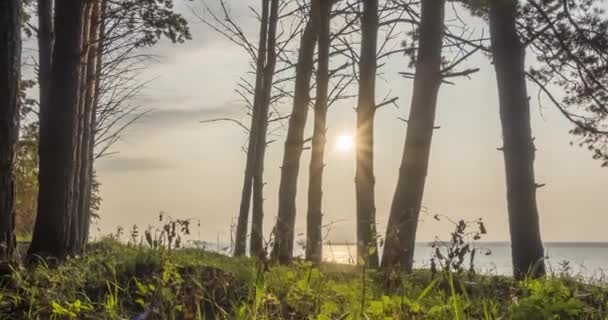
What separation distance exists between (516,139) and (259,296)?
7.53 m

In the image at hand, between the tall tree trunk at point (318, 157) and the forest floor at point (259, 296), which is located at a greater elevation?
the tall tree trunk at point (318, 157)

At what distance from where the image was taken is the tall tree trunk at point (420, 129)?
29.1ft

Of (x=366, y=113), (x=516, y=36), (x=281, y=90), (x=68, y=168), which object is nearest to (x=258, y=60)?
(x=281, y=90)

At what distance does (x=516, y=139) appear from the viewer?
9.54m

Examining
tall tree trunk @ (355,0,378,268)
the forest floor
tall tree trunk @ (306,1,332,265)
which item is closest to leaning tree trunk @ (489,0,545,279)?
tall tree trunk @ (355,0,378,268)

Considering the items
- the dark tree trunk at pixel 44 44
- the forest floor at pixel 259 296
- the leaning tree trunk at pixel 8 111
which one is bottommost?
the forest floor at pixel 259 296

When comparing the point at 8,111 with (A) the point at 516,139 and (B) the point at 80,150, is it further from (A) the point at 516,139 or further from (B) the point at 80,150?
(B) the point at 80,150

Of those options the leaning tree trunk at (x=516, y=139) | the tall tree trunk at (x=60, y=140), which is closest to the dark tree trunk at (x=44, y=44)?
the tall tree trunk at (x=60, y=140)

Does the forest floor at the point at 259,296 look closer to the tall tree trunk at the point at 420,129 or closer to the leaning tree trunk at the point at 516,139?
the tall tree trunk at the point at 420,129

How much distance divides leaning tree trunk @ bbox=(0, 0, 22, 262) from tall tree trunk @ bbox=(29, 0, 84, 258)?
1628 millimetres

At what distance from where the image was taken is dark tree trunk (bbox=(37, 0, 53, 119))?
11312 millimetres

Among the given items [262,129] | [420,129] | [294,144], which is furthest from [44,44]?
[420,129]

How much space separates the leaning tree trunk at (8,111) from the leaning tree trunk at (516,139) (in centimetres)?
711

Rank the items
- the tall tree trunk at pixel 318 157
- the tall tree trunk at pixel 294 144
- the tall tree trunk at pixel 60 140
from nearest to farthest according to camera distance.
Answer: the tall tree trunk at pixel 60 140, the tall tree trunk at pixel 294 144, the tall tree trunk at pixel 318 157
